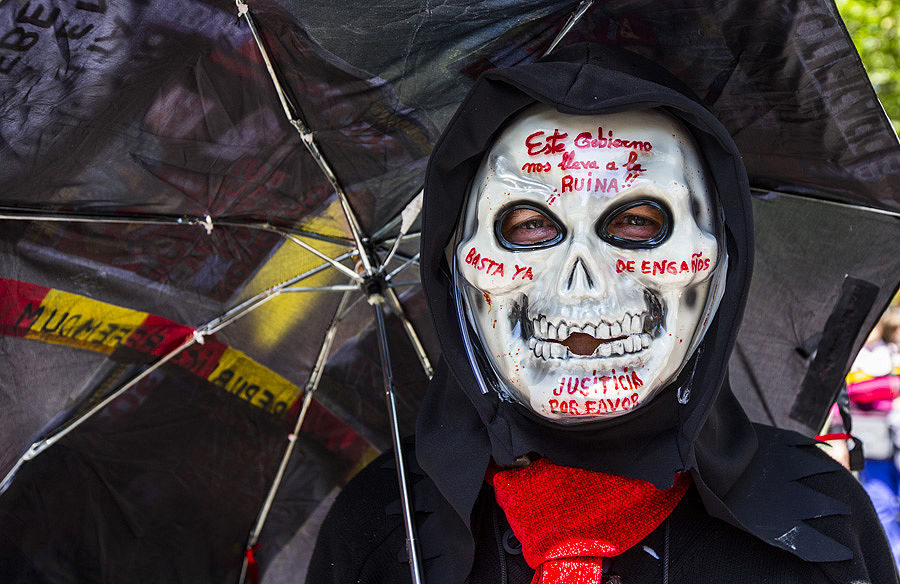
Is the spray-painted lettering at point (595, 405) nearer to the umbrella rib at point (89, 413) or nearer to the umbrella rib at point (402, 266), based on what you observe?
the umbrella rib at point (402, 266)

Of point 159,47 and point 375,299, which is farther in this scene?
point 375,299

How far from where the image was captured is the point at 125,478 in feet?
8.98

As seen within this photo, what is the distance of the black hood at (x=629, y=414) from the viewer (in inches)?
86.9

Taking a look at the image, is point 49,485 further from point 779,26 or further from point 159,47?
point 779,26

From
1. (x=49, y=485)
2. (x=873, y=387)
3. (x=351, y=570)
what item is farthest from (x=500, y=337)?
(x=873, y=387)

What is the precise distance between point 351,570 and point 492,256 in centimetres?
88

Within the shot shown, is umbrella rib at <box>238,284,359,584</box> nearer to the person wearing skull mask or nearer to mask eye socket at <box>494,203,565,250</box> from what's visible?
the person wearing skull mask

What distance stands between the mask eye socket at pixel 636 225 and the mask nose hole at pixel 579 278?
0.09m

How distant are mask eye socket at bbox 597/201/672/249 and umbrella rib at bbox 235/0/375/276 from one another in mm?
784

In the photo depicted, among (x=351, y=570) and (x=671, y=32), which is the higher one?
(x=671, y=32)

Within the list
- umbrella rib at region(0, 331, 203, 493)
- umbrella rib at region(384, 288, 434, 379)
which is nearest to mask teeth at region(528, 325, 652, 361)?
umbrella rib at region(384, 288, 434, 379)

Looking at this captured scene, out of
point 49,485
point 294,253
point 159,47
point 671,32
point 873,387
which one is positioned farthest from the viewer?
point 873,387

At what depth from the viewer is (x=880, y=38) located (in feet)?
28.0

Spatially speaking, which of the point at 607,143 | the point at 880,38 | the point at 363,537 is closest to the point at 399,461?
the point at 363,537
